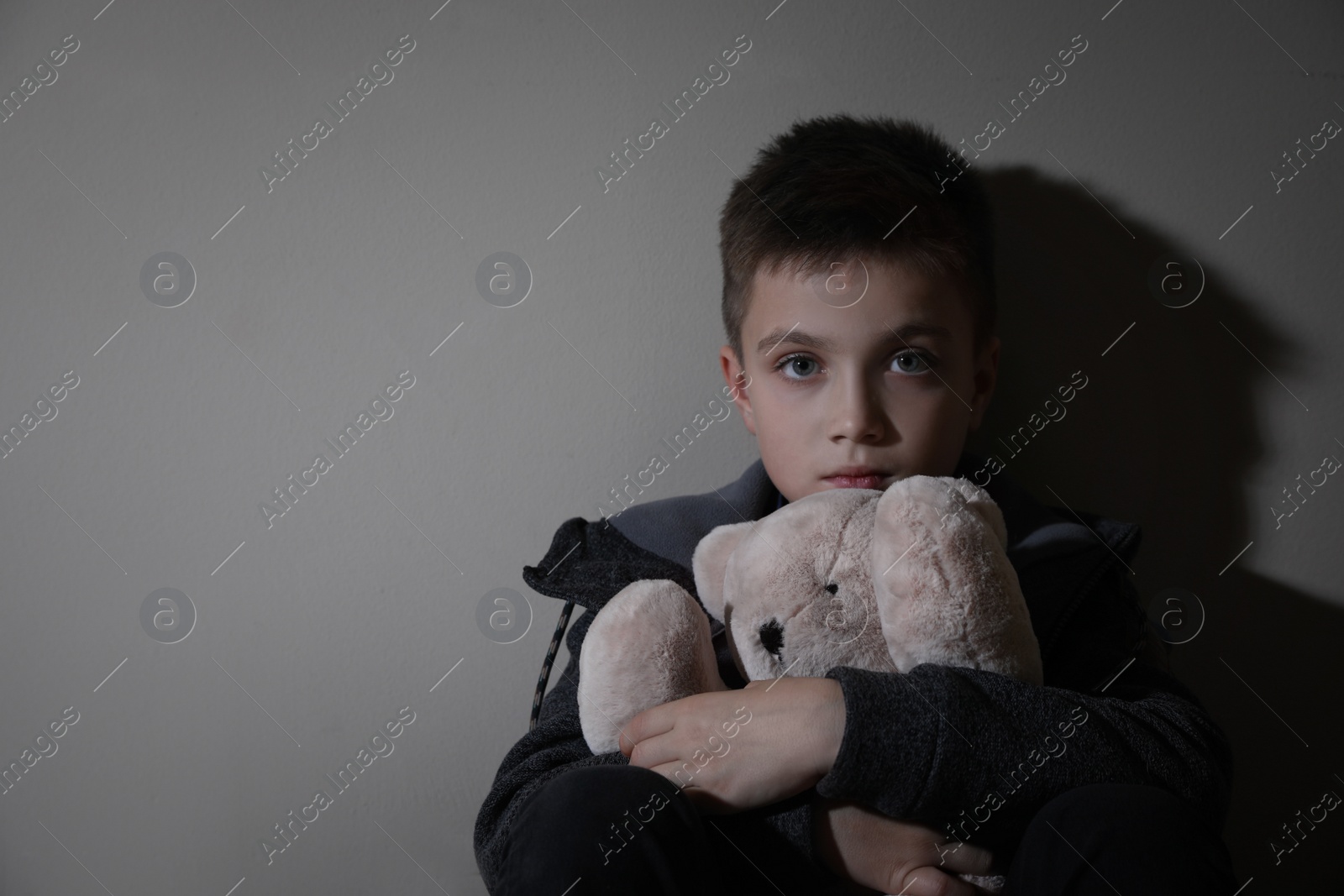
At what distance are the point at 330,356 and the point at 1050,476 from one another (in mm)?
934

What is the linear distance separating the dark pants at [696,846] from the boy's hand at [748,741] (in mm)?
49

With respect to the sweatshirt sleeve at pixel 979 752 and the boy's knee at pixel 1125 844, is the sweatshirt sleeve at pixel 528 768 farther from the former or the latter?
the boy's knee at pixel 1125 844

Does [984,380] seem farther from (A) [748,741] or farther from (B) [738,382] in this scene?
(A) [748,741]

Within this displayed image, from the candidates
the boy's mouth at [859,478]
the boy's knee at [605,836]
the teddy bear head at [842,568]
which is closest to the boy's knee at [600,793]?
the boy's knee at [605,836]

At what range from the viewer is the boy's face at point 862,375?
2.78 ft

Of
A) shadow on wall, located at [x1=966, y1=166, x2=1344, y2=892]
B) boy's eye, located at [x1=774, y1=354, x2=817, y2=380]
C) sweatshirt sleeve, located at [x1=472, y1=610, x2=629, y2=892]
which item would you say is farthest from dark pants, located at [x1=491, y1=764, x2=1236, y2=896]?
shadow on wall, located at [x1=966, y1=166, x2=1344, y2=892]

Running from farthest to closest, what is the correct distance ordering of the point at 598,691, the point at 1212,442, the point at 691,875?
the point at 1212,442, the point at 598,691, the point at 691,875

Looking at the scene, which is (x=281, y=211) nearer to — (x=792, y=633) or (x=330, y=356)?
(x=330, y=356)

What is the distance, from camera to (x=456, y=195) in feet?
3.64

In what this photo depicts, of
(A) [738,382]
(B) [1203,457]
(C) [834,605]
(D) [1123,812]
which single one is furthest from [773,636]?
(B) [1203,457]

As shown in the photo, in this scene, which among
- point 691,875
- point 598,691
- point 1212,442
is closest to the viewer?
point 691,875

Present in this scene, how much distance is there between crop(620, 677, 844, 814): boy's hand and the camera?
669mm

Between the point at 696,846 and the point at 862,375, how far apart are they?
1.48 ft

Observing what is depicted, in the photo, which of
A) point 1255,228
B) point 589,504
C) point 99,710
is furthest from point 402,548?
point 1255,228
